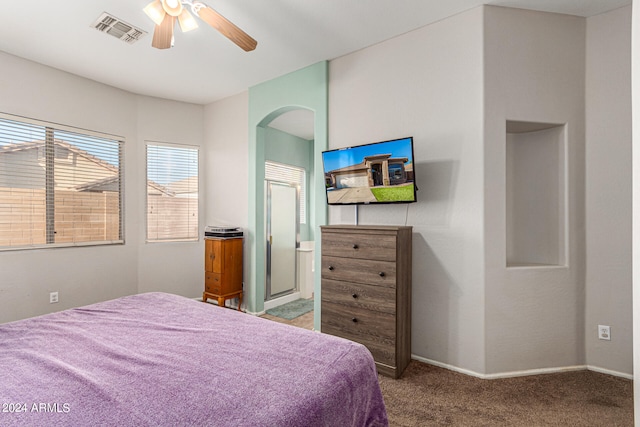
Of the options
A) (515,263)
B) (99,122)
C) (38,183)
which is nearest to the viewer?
(515,263)

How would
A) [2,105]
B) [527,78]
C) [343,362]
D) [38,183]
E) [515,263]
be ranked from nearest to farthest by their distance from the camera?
[343,362] < [527,78] < [515,263] < [2,105] < [38,183]

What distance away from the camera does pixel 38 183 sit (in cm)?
327

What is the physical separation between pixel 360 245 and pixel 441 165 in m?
0.95

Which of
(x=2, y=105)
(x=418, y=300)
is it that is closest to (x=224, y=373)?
(x=418, y=300)

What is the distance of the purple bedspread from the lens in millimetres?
979

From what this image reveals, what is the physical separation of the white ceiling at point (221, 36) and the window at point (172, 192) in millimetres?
928

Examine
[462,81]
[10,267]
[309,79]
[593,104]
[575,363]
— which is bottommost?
[575,363]

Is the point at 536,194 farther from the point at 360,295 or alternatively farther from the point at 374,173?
the point at 360,295

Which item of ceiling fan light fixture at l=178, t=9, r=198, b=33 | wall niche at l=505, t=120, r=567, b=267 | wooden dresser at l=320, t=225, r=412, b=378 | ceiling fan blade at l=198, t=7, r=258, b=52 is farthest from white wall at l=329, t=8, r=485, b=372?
ceiling fan light fixture at l=178, t=9, r=198, b=33

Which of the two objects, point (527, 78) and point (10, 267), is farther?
point (10, 267)

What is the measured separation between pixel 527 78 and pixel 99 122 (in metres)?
4.43

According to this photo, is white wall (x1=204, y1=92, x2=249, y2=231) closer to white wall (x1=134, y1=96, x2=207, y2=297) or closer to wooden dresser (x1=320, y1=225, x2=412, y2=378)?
white wall (x1=134, y1=96, x2=207, y2=297)

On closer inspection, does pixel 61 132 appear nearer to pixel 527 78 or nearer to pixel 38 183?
pixel 38 183

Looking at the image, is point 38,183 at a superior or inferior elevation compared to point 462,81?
inferior
